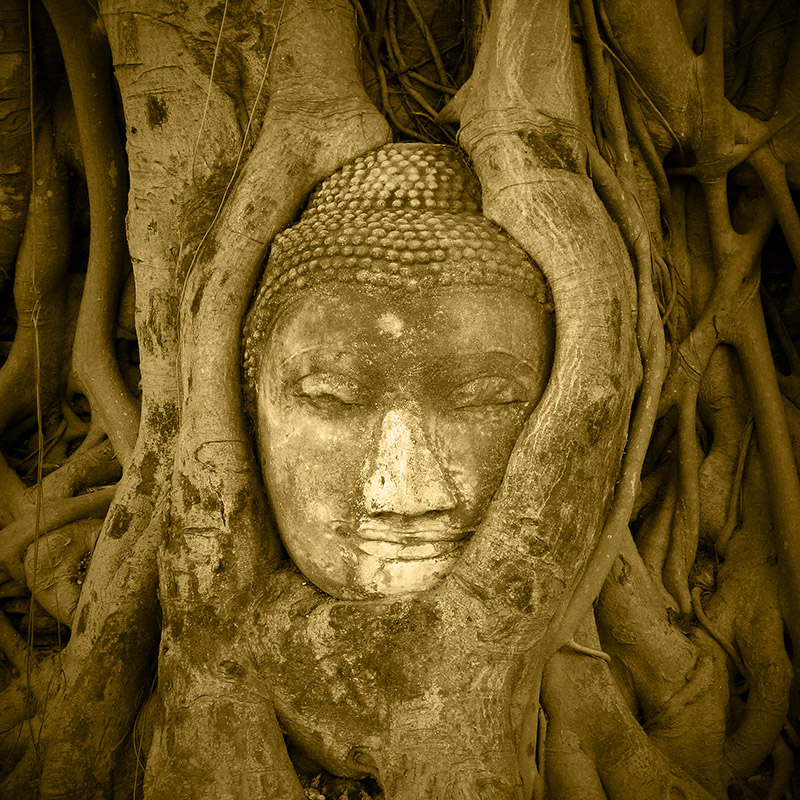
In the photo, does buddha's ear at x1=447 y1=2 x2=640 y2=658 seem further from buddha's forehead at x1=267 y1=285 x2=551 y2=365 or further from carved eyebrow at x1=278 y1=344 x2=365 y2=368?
carved eyebrow at x1=278 y1=344 x2=365 y2=368

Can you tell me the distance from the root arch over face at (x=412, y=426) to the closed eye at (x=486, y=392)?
74mm

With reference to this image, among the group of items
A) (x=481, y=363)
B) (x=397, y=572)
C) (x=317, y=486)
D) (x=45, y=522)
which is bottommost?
(x=45, y=522)

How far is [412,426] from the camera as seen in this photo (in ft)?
5.13

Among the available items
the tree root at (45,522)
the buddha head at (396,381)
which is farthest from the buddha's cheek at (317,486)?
the tree root at (45,522)

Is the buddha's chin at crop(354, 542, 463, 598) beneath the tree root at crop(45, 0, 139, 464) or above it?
beneath

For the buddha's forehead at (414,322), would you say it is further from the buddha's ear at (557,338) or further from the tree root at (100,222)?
the tree root at (100,222)

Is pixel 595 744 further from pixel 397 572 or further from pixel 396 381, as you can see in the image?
pixel 396 381

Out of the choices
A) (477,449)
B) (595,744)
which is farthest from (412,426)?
(595,744)

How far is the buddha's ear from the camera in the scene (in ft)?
5.07

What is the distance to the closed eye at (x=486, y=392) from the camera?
1588 millimetres

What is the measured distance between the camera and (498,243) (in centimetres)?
163

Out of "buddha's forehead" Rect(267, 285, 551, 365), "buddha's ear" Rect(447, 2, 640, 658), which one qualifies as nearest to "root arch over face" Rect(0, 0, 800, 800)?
"buddha's ear" Rect(447, 2, 640, 658)

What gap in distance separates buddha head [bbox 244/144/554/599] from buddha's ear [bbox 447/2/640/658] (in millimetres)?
61

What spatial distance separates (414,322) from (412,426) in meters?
0.22
